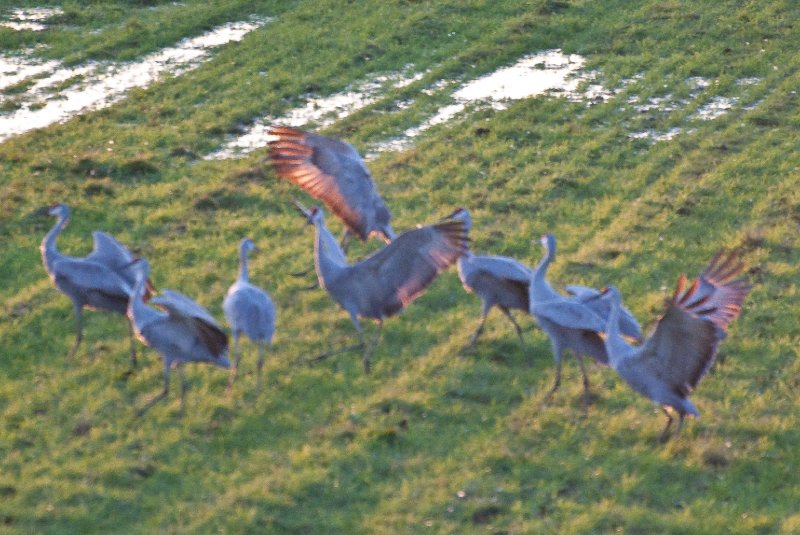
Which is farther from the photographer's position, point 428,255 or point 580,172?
point 580,172

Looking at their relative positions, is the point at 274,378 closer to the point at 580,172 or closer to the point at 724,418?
the point at 724,418

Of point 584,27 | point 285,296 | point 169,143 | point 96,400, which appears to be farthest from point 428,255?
point 584,27

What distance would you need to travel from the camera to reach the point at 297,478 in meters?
7.62

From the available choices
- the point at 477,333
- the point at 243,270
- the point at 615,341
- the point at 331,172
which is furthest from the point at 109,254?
the point at 615,341

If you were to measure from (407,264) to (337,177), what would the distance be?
2003 millimetres

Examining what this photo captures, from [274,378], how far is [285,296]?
1497 mm

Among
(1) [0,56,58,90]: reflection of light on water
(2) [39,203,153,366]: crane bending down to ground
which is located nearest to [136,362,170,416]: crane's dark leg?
(2) [39,203,153,366]: crane bending down to ground

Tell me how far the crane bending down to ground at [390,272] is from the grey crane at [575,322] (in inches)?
26.2

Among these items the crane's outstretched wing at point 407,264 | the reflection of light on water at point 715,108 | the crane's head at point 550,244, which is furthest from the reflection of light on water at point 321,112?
the crane's head at point 550,244

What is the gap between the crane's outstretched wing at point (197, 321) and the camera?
8.32 metres

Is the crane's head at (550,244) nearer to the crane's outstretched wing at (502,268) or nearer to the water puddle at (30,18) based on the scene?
the crane's outstretched wing at (502,268)

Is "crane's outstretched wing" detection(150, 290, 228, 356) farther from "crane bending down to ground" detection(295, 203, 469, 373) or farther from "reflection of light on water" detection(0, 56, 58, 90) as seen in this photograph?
"reflection of light on water" detection(0, 56, 58, 90)

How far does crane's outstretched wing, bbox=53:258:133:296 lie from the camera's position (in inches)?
364

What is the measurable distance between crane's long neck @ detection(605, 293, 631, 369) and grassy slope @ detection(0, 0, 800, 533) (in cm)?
47
